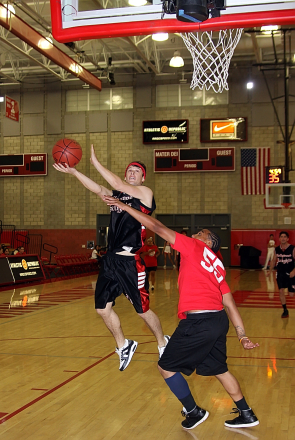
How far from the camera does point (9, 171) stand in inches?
1027

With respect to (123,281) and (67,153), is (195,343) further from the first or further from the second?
(67,153)

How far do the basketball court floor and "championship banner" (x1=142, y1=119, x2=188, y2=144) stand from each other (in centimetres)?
1646

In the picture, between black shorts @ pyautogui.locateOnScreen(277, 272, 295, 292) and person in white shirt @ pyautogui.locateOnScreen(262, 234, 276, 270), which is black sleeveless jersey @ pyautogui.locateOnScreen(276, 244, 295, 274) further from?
person in white shirt @ pyautogui.locateOnScreen(262, 234, 276, 270)

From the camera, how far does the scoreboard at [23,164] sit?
25.8 meters

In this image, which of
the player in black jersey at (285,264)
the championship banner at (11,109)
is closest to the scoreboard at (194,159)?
the championship banner at (11,109)

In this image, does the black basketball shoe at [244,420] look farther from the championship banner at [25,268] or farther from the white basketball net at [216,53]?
the championship banner at [25,268]

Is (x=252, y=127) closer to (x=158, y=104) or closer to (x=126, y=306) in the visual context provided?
(x=158, y=104)

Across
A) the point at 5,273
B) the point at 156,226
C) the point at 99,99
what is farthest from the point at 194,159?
the point at 156,226

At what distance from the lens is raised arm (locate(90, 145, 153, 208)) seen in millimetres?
4195

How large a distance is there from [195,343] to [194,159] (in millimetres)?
21526

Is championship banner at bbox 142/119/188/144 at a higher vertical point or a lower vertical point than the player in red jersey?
higher

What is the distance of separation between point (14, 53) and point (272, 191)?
46.7 ft

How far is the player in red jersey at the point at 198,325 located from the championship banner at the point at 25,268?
1259cm

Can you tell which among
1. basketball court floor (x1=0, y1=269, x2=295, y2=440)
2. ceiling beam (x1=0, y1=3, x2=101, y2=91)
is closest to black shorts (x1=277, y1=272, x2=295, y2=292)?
basketball court floor (x1=0, y1=269, x2=295, y2=440)
